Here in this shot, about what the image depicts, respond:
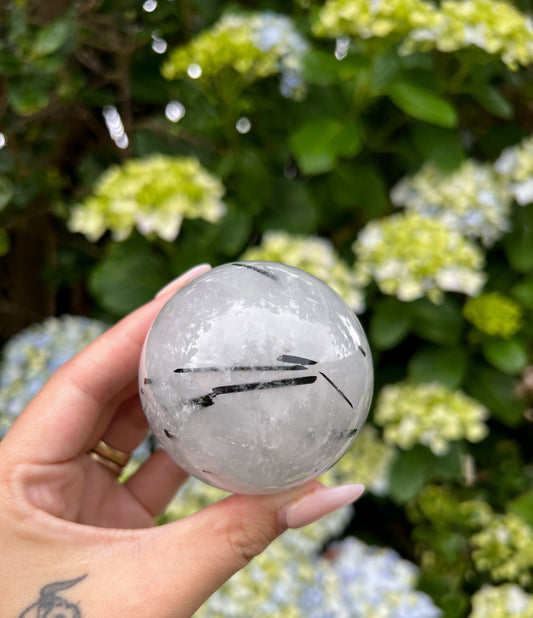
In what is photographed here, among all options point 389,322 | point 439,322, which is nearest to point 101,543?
point 389,322

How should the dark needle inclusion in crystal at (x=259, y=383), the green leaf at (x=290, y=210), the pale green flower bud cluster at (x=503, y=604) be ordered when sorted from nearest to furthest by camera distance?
the dark needle inclusion in crystal at (x=259, y=383)
the pale green flower bud cluster at (x=503, y=604)
the green leaf at (x=290, y=210)

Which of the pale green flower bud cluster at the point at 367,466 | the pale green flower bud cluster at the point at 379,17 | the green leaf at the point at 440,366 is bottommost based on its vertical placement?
the pale green flower bud cluster at the point at 367,466

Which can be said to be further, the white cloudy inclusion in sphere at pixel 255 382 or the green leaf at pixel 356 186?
the green leaf at pixel 356 186

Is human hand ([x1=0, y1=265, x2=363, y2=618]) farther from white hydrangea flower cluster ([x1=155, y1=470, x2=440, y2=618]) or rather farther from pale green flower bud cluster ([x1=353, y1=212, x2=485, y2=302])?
pale green flower bud cluster ([x1=353, y1=212, x2=485, y2=302])

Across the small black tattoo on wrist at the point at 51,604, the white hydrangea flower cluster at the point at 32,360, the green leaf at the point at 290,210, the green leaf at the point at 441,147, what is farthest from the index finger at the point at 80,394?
the green leaf at the point at 441,147

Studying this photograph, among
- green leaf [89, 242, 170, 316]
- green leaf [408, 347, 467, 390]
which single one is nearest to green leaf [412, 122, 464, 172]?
green leaf [408, 347, 467, 390]

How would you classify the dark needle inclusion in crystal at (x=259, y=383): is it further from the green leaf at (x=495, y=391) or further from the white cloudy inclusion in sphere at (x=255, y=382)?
the green leaf at (x=495, y=391)
